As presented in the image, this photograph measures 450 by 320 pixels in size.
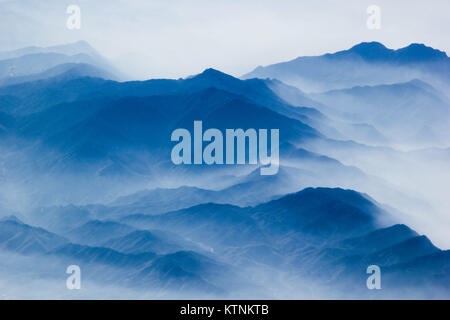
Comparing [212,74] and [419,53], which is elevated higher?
[419,53]

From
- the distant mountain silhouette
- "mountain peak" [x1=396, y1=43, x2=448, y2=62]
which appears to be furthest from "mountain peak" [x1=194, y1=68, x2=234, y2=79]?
"mountain peak" [x1=396, y1=43, x2=448, y2=62]

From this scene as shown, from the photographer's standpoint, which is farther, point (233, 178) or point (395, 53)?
point (395, 53)

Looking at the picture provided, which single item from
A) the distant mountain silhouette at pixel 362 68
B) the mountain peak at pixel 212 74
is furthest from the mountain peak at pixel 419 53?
the mountain peak at pixel 212 74

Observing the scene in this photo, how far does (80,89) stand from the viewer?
20.7 ft

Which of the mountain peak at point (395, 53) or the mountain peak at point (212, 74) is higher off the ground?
the mountain peak at point (395, 53)

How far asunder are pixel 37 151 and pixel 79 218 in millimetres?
851

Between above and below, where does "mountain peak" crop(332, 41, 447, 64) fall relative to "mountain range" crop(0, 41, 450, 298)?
above

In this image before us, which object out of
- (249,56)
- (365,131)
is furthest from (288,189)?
(249,56)

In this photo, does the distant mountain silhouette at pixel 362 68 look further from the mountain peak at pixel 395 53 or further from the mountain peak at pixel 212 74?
the mountain peak at pixel 212 74

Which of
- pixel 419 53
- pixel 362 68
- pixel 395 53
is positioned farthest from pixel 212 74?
pixel 419 53

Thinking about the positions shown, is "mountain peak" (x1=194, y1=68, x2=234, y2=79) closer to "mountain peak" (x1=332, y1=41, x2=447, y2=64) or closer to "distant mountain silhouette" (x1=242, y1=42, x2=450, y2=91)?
"distant mountain silhouette" (x1=242, y1=42, x2=450, y2=91)

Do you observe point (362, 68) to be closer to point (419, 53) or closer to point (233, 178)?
point (419, 53)

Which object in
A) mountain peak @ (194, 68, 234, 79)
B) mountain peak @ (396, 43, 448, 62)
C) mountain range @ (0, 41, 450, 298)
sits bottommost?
mountain range @ (0, 41, 450, 298)
